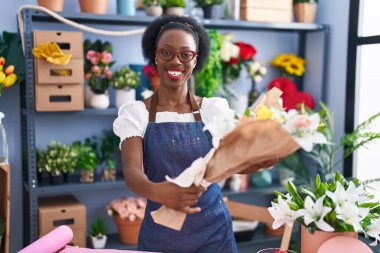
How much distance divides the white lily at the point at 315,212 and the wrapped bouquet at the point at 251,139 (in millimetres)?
206

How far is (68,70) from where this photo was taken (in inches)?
109

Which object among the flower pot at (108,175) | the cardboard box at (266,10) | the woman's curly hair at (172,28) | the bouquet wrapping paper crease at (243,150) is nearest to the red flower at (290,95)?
the cardboard box at (266,10)

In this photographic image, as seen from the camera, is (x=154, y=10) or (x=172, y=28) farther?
(x=154, y=10)

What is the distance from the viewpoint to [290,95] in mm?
3340

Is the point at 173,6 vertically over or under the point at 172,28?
over

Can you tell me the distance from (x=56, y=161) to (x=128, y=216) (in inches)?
20.9

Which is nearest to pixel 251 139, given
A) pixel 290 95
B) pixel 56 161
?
pixel 56 161

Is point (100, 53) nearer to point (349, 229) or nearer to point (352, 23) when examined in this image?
point (352, 23)

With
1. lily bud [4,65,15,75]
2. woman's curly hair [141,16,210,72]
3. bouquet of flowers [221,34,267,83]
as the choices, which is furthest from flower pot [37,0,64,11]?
woman's curly hair [141,16,210,72]

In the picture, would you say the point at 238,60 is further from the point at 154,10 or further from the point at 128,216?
the point at 128,216

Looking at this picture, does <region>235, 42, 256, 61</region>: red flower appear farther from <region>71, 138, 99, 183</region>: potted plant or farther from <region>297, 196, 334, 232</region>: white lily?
<region>297, 196, 334, 232</region>: white lily

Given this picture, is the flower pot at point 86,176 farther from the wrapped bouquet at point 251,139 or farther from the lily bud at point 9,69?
the wrapped bouquet at point 251,139

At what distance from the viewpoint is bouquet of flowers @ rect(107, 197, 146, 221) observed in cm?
298

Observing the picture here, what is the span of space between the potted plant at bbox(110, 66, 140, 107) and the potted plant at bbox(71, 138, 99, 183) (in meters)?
0.34
